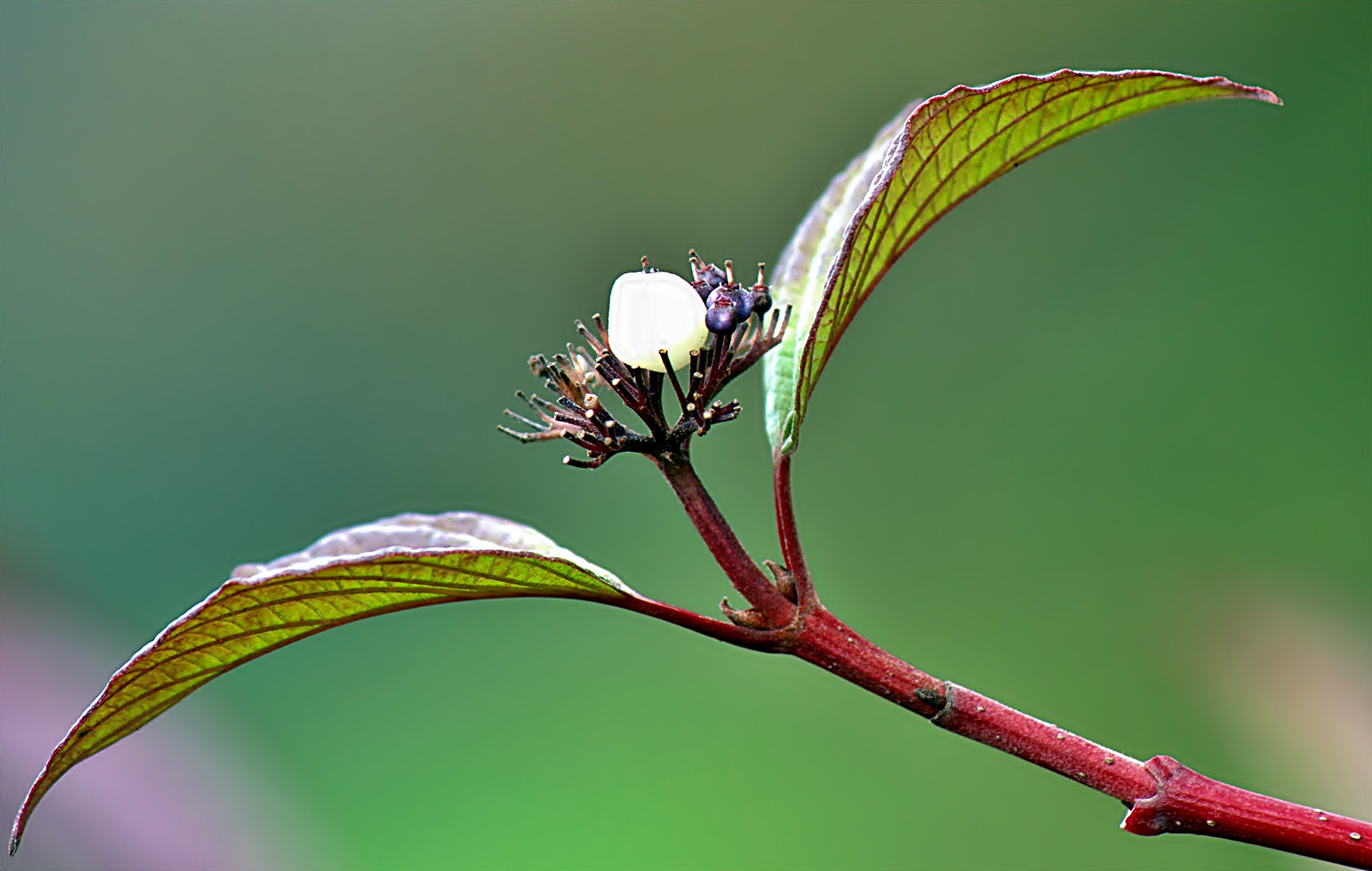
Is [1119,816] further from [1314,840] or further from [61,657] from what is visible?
[61,657]

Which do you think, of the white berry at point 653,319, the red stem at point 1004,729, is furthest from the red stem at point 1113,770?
the white berry at point 653,319

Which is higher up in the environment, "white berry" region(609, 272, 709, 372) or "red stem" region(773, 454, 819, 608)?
"white berry" region(609, 272, 709, 372)

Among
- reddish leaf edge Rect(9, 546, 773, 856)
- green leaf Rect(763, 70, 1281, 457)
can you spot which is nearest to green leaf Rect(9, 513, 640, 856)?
reddish leaf edge Rect(9, 546, 773, 856)

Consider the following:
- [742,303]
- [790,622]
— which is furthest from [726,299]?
[790,622]

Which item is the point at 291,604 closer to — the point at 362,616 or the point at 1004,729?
the point at 362,616

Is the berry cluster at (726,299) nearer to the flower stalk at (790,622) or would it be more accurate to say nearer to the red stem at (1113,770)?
the flower stalk at (790,622)

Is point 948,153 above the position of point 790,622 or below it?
above

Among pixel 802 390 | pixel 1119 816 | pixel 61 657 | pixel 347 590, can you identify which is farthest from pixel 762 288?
pixel 61 657

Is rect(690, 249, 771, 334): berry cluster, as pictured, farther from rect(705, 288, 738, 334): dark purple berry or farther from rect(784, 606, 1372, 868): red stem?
rect(784, 606, 1372, 868): red stem
